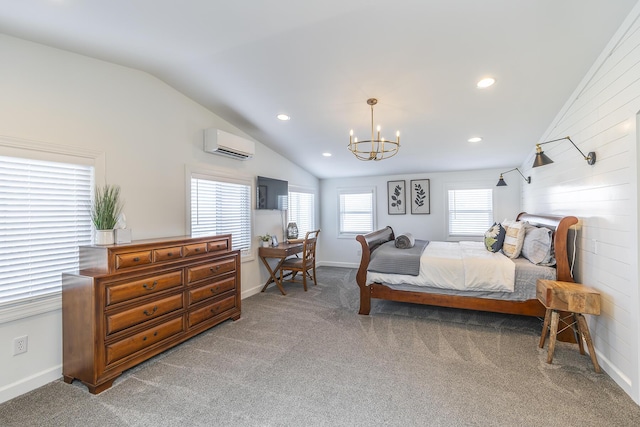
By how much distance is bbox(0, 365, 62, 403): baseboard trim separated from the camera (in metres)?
2.11

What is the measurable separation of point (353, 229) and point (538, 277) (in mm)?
4120

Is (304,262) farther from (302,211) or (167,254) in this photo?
(167,254)

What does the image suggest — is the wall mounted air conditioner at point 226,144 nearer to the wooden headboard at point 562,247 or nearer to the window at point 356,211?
the window at point 356,211

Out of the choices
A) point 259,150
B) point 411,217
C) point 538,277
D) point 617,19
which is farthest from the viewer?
point 411,217

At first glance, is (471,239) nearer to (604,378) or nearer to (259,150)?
(604,378)

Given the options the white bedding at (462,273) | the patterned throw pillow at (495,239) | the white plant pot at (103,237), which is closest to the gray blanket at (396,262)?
the white bedding at (462,273)

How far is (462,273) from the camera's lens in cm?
327

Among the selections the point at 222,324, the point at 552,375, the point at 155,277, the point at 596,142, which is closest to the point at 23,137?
the point at 155,277

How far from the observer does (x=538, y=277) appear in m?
3.00

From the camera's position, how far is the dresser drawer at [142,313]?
226 cm

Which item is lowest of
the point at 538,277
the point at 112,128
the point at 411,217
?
the point at 538,277

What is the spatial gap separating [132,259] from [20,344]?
3.20 feet

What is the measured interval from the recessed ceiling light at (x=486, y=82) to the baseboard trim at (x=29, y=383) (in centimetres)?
465

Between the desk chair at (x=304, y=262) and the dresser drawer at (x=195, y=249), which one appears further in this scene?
the desk chair at (x=304, y=262)
